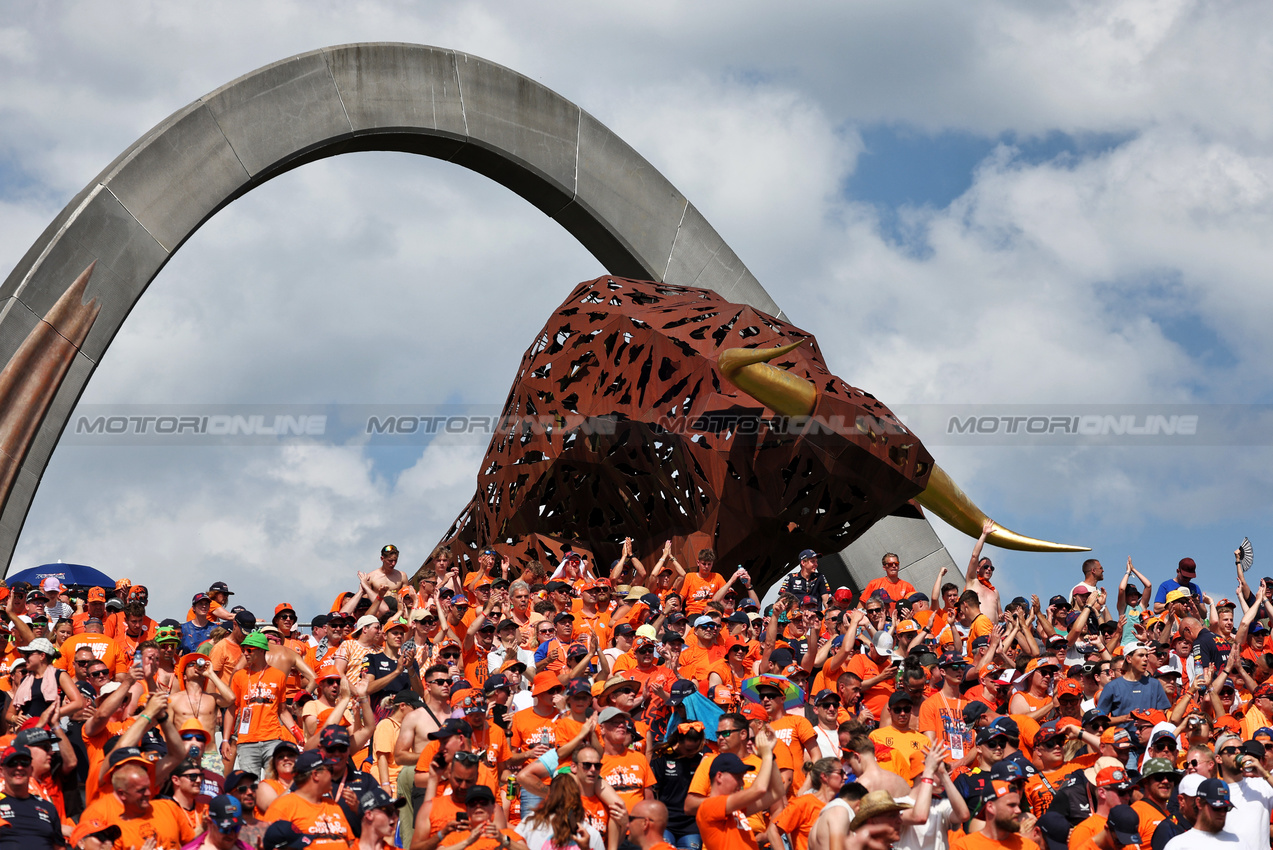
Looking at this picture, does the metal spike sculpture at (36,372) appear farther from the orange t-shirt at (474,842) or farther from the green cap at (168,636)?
the orange t-shirt at (474,842)

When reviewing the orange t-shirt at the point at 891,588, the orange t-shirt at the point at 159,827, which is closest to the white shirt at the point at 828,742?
the orange t-shirt at the point at 159,827

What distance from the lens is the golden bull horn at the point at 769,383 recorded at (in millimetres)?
13281

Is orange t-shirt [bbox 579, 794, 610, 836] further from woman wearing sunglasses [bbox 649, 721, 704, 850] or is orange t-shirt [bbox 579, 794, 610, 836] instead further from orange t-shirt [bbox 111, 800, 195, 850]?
orange t-shirt [bbox 111, 800, 195, 850]

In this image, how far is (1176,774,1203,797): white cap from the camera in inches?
264

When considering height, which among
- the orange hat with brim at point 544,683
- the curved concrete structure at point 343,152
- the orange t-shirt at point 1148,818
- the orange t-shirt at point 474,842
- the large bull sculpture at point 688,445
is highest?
the curved concrete structure at point 343,152

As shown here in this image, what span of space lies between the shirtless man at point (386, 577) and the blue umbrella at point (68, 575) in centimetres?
332

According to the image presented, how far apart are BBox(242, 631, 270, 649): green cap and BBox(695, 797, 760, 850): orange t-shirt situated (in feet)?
11.6

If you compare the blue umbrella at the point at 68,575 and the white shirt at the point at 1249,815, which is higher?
the blue umbrella at the point at 68,575

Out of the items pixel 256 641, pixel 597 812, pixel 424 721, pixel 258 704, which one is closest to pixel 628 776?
pixel 597 812

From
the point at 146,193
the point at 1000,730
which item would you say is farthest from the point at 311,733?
the point at 146,193

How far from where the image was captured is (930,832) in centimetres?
685

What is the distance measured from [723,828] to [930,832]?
1.15m

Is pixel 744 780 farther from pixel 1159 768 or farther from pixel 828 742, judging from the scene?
pixel 1159 768

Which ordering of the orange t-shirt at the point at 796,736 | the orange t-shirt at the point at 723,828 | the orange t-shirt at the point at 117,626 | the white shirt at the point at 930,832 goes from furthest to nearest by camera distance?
the orange t-shirt at the point at 117,626, the orange t-shirt at the point at 796,736, the white shirt at the point at 930,832, the orange t-shirt at the point at 723,828
